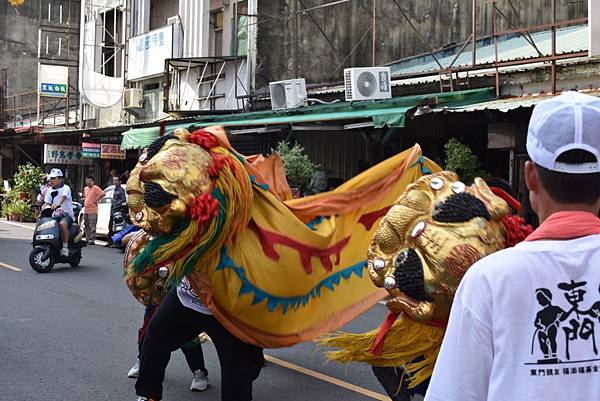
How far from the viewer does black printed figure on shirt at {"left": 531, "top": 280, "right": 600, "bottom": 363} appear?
1718mm

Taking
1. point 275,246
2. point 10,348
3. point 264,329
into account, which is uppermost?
point 275,246

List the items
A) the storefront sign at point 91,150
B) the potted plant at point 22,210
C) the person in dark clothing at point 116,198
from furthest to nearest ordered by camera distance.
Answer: the potted plant at point 22,210, the storefront sign at point 91,150, the person in dark clothing at point 116,198

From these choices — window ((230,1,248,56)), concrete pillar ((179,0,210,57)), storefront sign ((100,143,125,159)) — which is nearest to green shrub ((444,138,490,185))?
Result: window ((230,1,248,56))

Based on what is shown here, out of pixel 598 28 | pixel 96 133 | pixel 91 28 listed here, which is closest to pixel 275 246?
pixel 598 28

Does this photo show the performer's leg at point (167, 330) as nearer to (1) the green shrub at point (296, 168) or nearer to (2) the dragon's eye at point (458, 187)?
(2) the dragon's eye at point (458, 187)

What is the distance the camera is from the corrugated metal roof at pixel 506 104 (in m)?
9.66

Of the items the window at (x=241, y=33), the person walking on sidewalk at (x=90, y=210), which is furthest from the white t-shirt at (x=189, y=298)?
the window at (x=241, y=33)

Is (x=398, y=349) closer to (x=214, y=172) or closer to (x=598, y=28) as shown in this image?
(x=214, y=172)

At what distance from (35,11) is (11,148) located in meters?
7.28

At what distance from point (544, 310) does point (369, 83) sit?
39.7ft

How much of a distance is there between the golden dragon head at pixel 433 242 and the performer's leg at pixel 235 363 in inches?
47.5

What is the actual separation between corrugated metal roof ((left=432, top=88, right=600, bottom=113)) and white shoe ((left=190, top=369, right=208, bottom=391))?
5.69m

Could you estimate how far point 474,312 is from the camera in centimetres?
172

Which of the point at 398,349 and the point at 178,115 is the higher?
the point at 178,115
